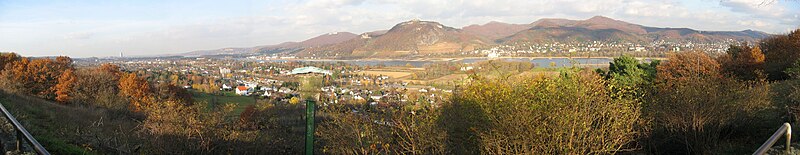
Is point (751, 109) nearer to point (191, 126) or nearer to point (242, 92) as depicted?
point (191, 126)

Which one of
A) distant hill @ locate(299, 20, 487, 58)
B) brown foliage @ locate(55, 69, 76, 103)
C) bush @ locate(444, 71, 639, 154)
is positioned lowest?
brown foliage @ locate(55, 69, 76, 103)

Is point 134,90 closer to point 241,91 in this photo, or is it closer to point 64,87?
point 64,87

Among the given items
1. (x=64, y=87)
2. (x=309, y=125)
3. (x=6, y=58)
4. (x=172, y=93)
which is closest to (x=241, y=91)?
(x=172, y=93)

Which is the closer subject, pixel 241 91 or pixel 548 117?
pixel 548 117

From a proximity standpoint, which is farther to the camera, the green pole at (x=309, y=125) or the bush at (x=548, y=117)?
the bush at (x=548, y=117)

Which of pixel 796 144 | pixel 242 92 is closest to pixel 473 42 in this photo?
pixel 242 92

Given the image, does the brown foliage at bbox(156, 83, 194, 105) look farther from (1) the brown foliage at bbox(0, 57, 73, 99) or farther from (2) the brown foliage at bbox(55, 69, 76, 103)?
(1) the brown foliage at bbox(0, 57, 73, 99)

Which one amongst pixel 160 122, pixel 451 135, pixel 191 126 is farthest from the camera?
pixel 160 122

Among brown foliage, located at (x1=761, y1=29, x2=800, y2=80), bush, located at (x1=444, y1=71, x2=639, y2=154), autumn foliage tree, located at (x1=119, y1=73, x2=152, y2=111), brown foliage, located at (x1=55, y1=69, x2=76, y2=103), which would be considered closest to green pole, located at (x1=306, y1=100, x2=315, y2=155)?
bush, located at (x1=444, y1=71, x2=639, y2=154)

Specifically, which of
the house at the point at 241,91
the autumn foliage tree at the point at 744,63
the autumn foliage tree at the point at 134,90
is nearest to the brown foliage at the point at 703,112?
the autumn foliage tree at the point at 744,63

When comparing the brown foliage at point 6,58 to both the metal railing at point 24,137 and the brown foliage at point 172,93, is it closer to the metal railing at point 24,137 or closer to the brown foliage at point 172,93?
the brown foliage at point 172,93

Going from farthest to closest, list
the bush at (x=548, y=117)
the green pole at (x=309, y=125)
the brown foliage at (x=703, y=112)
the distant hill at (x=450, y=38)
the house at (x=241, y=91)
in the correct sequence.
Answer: the distant hill at (x=450, y=38), the house at (x=241, y=91), the brown foliage at (x=703, y=112), the bush at (x=548, y=117), the green pole at (x=309, y=125)
